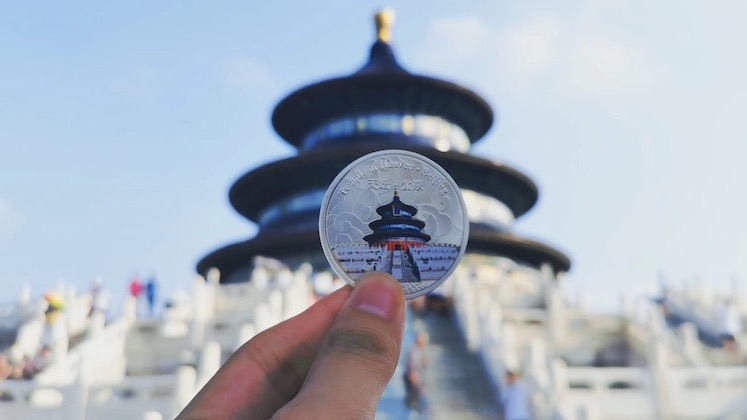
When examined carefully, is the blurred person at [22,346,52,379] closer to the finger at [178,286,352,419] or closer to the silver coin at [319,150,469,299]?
the silver coin at [319,150,469,299]

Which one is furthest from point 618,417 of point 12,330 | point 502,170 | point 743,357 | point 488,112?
point 488,112

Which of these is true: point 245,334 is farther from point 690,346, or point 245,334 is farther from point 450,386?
point 690,346

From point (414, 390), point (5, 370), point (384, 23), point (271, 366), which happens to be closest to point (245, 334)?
point (414, 390)

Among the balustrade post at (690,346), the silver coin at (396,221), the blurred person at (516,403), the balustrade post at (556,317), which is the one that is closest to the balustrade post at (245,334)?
the blurred person at (516,403)

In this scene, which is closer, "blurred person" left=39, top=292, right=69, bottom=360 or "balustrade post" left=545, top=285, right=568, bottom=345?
"blurred person" left=39, top=292, right=69, bottom=360

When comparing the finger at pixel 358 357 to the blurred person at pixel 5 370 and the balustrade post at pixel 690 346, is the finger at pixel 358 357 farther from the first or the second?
the balustrade post at pixel 690 346

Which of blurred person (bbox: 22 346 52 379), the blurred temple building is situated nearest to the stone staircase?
the blurred temple building
